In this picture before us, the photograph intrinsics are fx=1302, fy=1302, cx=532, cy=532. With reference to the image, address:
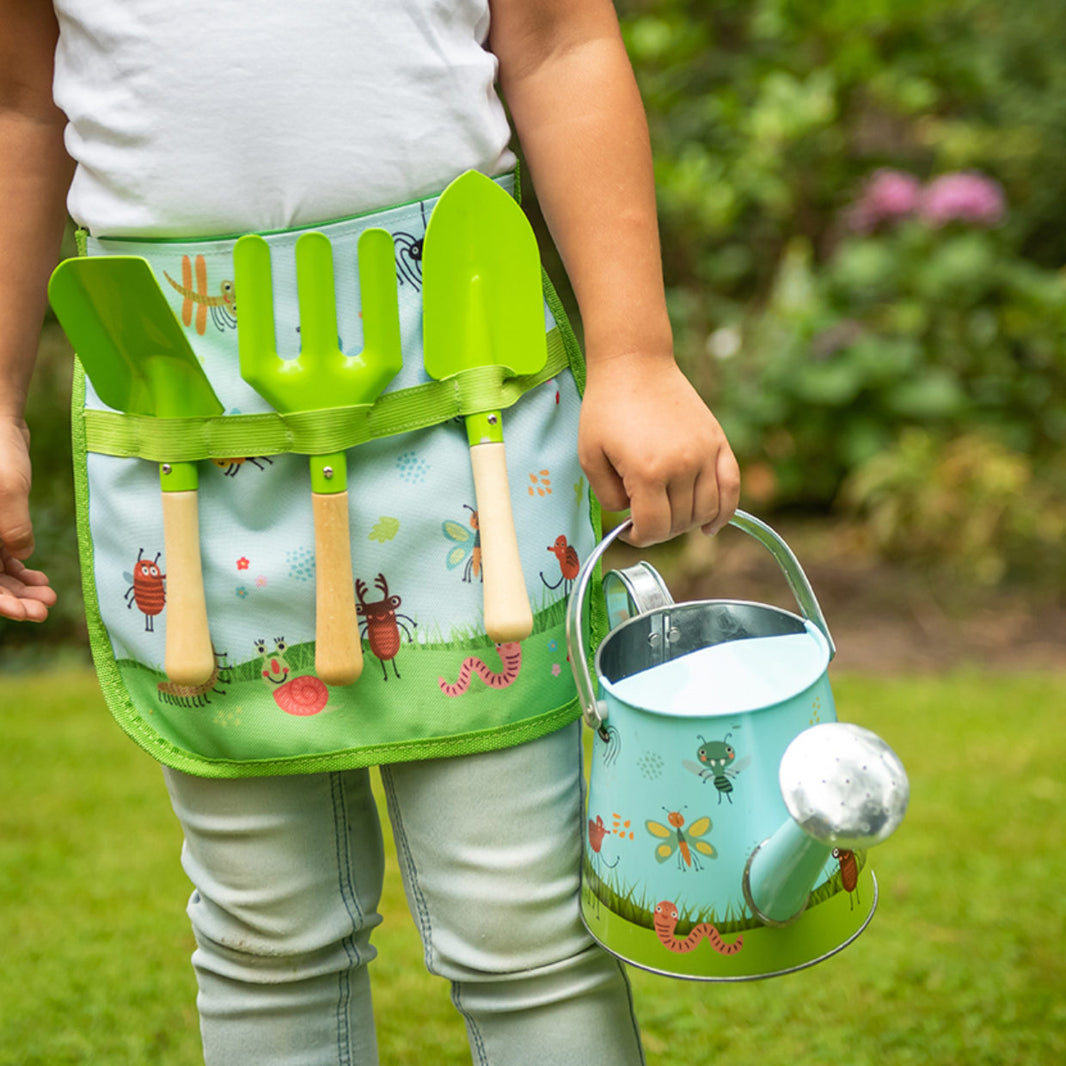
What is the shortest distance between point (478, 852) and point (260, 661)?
207mm

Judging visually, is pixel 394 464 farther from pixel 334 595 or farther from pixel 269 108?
pixel 269 108

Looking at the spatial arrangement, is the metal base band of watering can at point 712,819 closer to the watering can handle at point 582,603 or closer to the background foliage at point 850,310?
the watering can handle at point 582,603

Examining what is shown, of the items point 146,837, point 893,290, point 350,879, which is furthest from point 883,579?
point 350,879

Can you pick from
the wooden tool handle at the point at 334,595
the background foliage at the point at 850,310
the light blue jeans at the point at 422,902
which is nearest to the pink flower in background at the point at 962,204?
the background foliage at the point at 850,310

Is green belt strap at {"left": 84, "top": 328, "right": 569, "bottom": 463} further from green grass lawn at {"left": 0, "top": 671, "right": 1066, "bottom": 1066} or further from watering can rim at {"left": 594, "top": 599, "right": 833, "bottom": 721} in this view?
green grass lawn at {"left": 0, "top": 671, "right": 1066, "bottom": 1066}

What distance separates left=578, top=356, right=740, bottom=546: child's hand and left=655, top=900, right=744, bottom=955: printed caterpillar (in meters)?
0.24

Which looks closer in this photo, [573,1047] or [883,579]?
[573,1047]

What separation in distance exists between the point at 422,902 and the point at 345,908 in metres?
0.07

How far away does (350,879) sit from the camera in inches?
40.1

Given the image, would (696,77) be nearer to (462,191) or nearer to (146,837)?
(146,837)

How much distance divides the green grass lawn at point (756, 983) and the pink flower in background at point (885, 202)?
6.45 ft

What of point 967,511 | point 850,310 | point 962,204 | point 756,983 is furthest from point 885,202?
point 756,983

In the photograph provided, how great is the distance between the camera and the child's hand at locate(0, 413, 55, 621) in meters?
0.98

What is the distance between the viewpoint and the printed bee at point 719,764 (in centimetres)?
81
